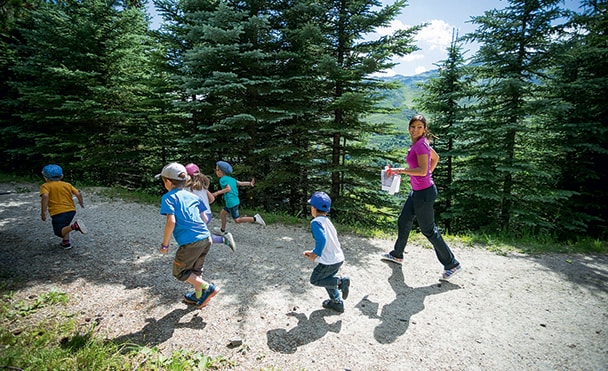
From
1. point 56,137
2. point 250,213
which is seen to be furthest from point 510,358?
point 56,137

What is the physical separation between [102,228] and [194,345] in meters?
5.00

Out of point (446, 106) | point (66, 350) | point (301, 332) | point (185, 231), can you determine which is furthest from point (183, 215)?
point (446, 106)

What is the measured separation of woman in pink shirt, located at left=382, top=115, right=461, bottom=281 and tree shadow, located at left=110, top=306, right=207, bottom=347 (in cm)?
361

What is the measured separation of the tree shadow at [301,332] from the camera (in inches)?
120

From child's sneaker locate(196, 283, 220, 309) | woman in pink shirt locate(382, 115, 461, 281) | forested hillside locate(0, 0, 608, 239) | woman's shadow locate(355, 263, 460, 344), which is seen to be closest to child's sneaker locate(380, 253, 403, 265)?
woman's shadow locate(355, 263, 460, 344)

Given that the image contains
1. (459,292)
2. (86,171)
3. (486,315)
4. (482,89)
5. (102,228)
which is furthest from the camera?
(86,171)

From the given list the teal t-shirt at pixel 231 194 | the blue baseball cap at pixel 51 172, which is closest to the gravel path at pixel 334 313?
the teal t-shirt at pixel 231 194

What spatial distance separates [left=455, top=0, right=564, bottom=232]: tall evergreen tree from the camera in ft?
31.3

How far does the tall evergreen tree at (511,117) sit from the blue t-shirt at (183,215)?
9952 millimetres

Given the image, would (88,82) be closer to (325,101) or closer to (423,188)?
(325,101)

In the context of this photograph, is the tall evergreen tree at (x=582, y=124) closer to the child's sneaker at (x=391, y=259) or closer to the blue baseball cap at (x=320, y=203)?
the child's sneaker at (x=391, y=259)

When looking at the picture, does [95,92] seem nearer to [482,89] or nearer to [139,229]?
[139,229]

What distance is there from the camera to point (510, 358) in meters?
3.00

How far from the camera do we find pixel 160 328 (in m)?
3.24
